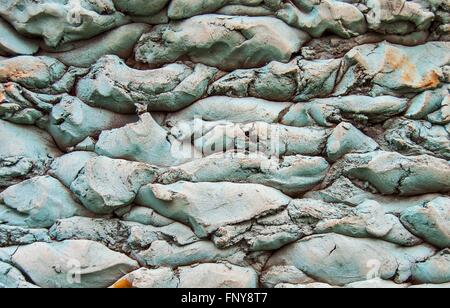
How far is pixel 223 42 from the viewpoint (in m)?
2.36

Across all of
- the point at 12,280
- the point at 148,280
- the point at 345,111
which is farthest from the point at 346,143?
the point at 12,280

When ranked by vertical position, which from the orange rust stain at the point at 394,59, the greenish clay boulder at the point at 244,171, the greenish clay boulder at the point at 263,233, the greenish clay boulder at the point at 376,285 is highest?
the orange rust stain at the point at 394,59

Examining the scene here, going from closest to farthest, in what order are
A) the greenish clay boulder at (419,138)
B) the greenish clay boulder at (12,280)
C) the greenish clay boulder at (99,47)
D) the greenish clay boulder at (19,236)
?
the greenish clay boulder at (12,280) → the greenish clay boulder at (19,236) → the greenish clay boulder at (419,138) → the greenish clay boulder at (99,47)

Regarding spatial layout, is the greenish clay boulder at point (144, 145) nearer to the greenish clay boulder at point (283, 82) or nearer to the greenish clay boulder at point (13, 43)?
the greenish clay boulder at point (283, 82)

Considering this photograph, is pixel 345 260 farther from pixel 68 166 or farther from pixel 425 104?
pixel 68 166

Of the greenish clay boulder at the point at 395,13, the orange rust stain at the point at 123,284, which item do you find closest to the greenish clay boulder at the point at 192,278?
the orange rust stain at the point at 123,284

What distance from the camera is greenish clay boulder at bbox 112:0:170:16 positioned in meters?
2.35

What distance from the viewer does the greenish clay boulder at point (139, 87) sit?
2320mm

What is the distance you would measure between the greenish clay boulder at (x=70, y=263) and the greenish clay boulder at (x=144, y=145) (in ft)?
1.17

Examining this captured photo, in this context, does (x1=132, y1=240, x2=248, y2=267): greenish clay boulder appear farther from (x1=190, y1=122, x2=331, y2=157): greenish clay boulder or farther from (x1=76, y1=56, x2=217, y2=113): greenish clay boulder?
(x1=76, y1=56, x2=217, y2=113): greenish clay boulder

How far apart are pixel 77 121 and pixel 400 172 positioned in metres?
1.22

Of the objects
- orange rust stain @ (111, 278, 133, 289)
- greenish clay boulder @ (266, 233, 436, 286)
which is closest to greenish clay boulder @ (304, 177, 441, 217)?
greenish clay boulder @ (266, 233, 436, 286)

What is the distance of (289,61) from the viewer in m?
2.41

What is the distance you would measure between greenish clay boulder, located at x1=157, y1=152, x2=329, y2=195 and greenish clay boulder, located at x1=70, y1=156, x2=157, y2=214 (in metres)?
0.09
